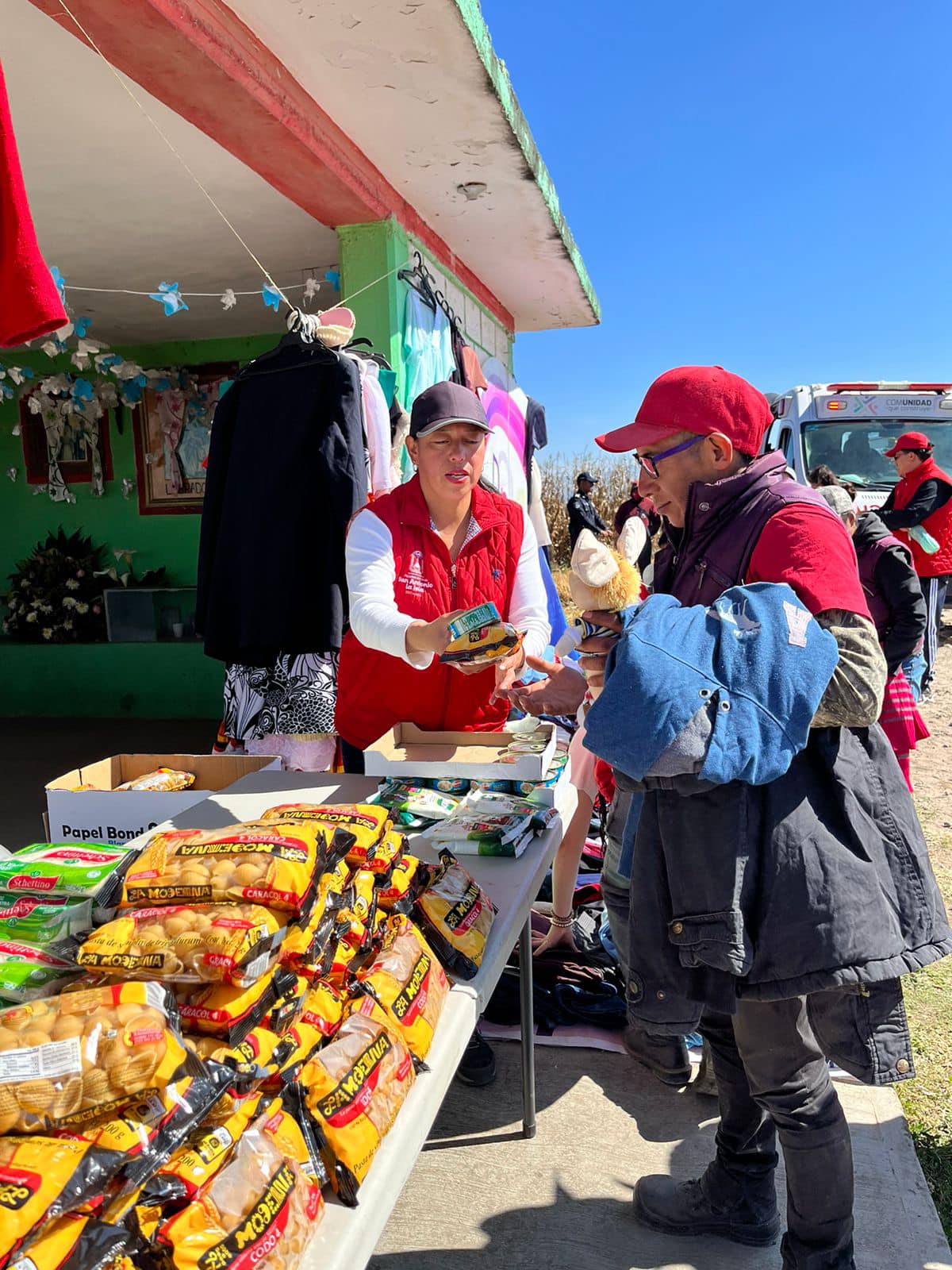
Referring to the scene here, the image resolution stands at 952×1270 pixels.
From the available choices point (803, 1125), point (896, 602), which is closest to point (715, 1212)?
point (803, 1125)

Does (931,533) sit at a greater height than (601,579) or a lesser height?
greater

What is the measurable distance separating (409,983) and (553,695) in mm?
906

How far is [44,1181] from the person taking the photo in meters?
0.77

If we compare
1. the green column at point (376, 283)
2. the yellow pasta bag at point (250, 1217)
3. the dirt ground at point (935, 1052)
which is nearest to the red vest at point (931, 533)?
the dirt ground at point (935, 1052)

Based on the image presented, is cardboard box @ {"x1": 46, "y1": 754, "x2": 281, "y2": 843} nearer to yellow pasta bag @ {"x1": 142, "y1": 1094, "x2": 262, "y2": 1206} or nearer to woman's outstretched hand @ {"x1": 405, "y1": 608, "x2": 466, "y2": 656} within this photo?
woman's outstretched hand @ {"x1": 405, "y1": 608, "x2": 466, "y2": 656}

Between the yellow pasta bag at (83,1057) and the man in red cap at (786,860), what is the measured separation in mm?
762

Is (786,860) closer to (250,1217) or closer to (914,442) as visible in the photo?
(250,1217)

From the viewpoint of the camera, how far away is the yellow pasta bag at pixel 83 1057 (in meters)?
0.85

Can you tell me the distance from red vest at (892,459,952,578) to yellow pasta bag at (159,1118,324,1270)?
7.35 meters

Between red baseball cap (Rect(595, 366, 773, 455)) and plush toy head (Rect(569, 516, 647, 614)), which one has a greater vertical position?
red baseball cap (Rect(595, 366, 773, 455))

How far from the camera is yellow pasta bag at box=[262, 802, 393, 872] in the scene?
1327 mm

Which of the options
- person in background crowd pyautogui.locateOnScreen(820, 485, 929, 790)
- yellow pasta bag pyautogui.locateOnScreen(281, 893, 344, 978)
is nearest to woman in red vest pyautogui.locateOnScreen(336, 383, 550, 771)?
yellow pasta bag pyautogui.locateOnScreen(281, 893, 344, 978)

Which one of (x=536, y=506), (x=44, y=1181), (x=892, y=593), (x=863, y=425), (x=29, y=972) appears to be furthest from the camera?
(x=863, y=425)

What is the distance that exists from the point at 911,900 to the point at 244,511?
2.67m
